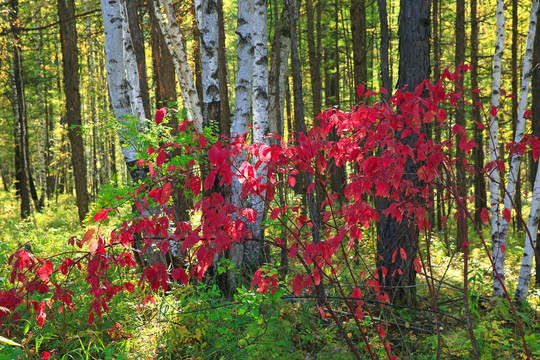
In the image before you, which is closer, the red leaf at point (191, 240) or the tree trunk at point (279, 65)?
the red leaf at point (191, 240)

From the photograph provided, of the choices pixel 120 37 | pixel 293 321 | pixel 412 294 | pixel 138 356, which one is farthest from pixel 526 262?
pixel 120 37

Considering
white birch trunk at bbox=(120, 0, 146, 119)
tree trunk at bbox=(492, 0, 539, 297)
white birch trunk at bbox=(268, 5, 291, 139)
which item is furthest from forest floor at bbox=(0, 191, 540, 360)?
white birch trunk at bbox=(268, 5, 291, 139)

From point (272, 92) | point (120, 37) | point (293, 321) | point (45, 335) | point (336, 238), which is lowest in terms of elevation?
point (293, 321)

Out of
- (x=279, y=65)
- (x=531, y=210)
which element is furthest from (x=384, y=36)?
(x=279, y=65)

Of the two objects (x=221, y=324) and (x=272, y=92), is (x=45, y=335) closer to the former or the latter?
(x=221, y=324)

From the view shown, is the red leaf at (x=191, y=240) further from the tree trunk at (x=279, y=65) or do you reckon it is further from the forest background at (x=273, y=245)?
the tree trunk at (x=279, y=65)

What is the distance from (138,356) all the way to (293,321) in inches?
68.7

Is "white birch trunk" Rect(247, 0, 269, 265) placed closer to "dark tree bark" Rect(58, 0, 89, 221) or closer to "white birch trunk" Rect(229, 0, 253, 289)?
"white birch trunk" Rect(229, 0, 253, 289)

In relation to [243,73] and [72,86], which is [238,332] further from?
[72,86]

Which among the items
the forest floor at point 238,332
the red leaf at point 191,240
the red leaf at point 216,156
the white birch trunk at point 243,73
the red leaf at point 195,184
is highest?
the white birch trunk at point 243,73

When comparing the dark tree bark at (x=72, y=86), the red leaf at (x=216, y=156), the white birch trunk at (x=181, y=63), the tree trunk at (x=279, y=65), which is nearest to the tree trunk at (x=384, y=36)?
the tree trunk at (x=279, y=65)

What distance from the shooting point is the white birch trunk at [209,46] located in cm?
531

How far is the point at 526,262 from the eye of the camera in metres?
4.97

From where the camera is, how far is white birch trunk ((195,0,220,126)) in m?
5.31
